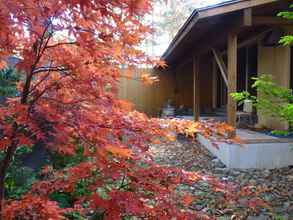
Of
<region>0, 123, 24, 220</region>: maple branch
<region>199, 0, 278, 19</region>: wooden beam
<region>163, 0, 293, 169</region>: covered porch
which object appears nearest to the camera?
<region>0, 123, 24, 220</region>: maple branch

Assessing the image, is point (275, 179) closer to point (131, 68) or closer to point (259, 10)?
point (259, 10)

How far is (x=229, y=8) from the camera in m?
5.28

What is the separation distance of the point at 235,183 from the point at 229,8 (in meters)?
2.74

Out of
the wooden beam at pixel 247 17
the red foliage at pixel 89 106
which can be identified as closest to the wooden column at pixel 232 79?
the wooden beam at pixel 247 17

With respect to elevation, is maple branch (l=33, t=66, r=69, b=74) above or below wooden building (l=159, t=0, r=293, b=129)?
→ below

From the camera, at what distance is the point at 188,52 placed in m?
10.3

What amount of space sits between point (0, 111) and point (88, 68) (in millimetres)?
558

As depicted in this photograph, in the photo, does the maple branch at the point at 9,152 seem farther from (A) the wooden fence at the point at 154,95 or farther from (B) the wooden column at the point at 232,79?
(A) the wooden fence at the point at 154,95

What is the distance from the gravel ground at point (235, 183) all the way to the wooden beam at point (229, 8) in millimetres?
2581

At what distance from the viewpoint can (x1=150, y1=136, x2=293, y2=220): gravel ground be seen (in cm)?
363

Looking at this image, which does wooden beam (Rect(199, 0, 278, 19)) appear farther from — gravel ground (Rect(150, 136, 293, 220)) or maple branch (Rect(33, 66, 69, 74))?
maple branch (Rect(33, 66, 69, 74))

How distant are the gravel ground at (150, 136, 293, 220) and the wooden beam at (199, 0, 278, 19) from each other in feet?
8.47

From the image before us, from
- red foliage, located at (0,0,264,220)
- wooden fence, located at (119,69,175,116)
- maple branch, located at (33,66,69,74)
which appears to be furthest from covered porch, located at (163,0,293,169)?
wooden fence, located at (119,69,175,116)

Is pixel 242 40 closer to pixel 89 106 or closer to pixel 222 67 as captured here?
pixel 222 67
